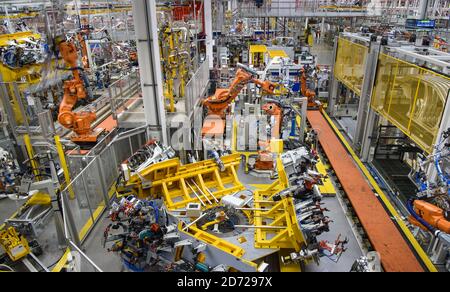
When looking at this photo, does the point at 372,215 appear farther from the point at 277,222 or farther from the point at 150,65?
the point at 150,65

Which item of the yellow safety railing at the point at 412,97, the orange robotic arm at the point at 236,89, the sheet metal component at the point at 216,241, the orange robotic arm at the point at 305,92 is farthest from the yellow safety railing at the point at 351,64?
the sheet metal component at the point at 216,241

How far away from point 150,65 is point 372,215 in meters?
Result: 6.05

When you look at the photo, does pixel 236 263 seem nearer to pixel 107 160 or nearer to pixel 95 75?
pixel 107 160

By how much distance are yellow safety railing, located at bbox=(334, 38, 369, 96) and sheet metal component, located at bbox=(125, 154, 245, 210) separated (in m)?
5.38

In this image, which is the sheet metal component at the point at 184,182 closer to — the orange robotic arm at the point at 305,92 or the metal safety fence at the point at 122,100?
the metal safety fence at the point at 122,100

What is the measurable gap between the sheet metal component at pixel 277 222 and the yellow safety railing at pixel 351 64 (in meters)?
5.44

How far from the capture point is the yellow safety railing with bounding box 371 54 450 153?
629 cm

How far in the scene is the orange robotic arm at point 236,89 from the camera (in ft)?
32.2

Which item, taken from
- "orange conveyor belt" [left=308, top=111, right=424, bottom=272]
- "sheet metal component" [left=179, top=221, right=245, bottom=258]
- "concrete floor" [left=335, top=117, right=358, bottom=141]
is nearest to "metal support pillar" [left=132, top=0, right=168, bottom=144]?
"sheet metal component" [left=179, top=221, right=245, bottom=258]

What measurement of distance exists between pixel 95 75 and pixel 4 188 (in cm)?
1020

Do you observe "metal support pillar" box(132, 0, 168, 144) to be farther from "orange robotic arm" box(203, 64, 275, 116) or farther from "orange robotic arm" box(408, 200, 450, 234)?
"orange robotic arm" box(408, 200, 450, 234)

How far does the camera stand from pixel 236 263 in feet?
17.5

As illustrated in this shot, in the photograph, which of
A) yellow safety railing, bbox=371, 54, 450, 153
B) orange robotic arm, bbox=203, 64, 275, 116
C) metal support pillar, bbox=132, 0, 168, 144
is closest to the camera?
yellow safety railing, bbox=371, 54, 450, 153
